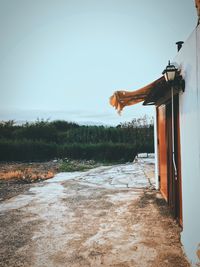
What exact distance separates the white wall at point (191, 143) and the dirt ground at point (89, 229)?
0.39 metres

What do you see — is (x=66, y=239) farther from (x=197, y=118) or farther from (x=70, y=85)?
(x=70, y=85)

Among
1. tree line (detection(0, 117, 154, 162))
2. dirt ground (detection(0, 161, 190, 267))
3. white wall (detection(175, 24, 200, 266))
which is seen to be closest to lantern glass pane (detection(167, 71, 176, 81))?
white wall (detection(175, 24, 200, 266))

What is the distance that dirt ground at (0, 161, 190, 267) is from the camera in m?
3.13

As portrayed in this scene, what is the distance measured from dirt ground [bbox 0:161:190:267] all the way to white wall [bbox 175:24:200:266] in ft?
1.28

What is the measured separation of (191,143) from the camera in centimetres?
288

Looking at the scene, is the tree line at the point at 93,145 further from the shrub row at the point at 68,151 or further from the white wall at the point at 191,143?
the white wall at the point at 191,143

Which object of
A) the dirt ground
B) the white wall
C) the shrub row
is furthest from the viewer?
the shrub row

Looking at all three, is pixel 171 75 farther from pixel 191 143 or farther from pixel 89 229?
pixel 89 229

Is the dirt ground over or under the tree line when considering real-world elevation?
under

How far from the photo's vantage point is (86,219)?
4.70 m

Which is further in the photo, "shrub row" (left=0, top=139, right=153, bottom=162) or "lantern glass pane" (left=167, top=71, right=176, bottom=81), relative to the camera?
"shrub row" (left=0, top=139, right=153, bottom=162)

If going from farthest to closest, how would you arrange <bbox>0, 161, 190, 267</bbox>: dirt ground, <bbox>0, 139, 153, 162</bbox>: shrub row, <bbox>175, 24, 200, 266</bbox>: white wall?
<bbox>0, 139, 153, 162</bbox>: shrub row
<bbox>0, 161, 190, 267</bbox>: dirt ground
<bbox>175, 24, 200, 266</bbox>: white wall

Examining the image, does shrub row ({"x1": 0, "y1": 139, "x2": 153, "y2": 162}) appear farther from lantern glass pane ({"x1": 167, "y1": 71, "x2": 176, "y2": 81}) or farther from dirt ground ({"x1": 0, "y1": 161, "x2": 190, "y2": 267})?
lantern glass pane ({"x1": 167, "y1": 71, "x2": 176, "y2": 81})

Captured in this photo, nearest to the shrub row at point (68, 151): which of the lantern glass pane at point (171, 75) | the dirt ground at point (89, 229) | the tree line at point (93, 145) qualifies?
the tree line at point (93, 145)
